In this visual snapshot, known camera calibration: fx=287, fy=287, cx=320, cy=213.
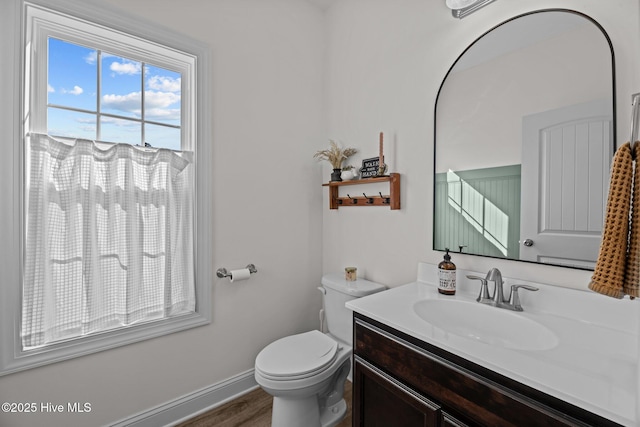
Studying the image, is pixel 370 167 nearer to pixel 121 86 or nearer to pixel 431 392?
pixel 431 392

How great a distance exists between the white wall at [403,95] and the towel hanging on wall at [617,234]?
52 centimetres

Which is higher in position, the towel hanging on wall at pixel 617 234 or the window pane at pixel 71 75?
the window pane at pixel 71 75

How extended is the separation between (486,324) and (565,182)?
0.64 metres

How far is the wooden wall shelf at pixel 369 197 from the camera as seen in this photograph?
170 cm

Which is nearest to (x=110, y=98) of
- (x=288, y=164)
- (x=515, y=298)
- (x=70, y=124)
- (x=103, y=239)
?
(x=70, y=124)

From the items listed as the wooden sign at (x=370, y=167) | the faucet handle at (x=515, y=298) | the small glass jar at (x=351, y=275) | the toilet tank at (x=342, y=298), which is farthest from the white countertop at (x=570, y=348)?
the wooden sign at (x=370, y=167)

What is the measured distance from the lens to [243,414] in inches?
66.9

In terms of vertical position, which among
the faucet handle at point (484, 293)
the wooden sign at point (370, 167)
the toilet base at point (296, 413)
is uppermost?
the wooden sign at point (370, 167)

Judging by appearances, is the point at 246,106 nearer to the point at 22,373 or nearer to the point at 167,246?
the point at 167,246

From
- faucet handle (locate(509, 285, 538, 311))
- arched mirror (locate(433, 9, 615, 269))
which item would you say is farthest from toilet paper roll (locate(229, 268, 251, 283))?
faucet handle (locate(509, 285, 538, 311))

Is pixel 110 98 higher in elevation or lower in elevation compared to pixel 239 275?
higher

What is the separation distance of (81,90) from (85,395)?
150cm

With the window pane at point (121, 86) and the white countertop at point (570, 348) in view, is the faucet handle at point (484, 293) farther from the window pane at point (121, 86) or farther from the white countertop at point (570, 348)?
the window pane at point (121, 86)

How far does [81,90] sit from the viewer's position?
1.45 m
